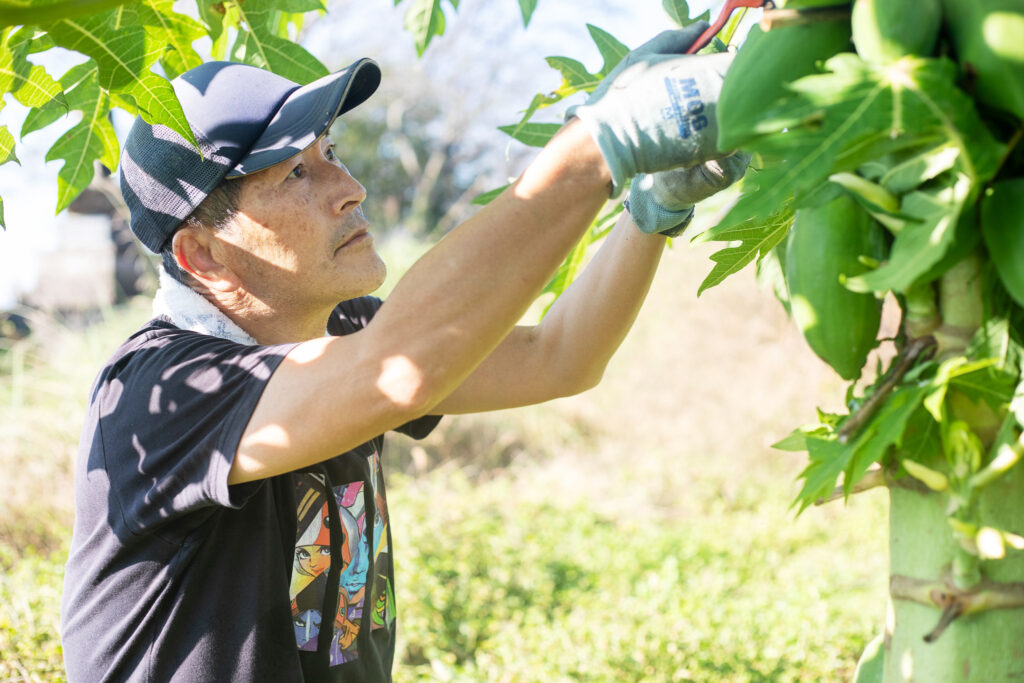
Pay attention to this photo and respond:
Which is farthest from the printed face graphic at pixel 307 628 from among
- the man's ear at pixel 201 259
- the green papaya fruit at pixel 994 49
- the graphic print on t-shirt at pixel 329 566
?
the green papaya fruit at pixel 994 49

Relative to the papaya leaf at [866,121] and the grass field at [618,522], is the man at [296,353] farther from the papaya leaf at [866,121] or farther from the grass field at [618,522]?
the grass field at [618,522]

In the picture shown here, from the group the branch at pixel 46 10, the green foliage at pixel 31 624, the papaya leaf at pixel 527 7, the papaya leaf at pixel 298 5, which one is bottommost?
the green foliage at pixel 31 624

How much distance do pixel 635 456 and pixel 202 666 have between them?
17.8ft

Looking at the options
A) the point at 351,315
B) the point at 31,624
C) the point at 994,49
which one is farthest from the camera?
the point at 31,624

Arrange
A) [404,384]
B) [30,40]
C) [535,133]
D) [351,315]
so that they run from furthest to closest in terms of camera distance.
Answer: [351,315] < [535,133] < [30,40] < [404,384]

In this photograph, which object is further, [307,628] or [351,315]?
[351,315]

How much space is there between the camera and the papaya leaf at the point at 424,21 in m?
1.66

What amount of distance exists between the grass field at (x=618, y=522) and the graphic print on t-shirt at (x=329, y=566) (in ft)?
3.32

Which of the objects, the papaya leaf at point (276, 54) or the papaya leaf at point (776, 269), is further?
the papaya leaf at point (276, 54)

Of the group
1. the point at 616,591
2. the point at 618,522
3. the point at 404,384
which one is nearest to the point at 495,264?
the point at 404,384

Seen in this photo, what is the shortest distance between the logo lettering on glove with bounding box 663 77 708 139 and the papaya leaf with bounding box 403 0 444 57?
2.59 feet

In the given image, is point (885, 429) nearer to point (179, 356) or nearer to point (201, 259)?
point (179, 356)

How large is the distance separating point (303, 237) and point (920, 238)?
1145 millimetres

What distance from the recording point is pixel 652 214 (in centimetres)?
128
